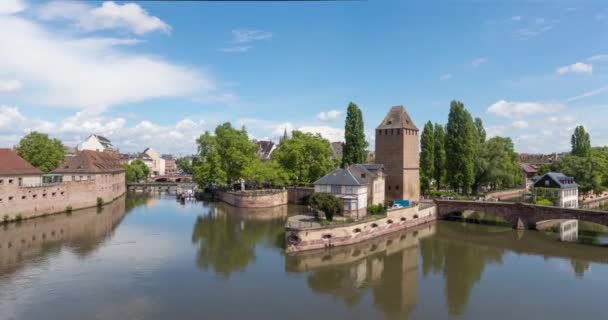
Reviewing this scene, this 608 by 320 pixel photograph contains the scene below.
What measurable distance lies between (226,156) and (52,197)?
22.6 m

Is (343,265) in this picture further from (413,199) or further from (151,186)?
(151,186)

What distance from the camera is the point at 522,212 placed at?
38.2 m

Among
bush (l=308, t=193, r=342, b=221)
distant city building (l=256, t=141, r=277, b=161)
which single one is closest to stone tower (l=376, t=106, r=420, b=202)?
bush (l=308, t=193, r=342, b=221)

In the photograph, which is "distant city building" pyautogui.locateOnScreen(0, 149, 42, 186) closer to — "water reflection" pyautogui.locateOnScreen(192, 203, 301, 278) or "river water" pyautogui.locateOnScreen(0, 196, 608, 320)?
"river water" pyautogui.locateOnScreen(0, 196, 608, 320)

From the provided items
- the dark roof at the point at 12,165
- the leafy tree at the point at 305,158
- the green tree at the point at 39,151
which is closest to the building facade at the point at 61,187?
the dark roof at the point at 12,165

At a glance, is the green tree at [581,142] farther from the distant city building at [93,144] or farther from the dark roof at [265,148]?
the distant city building at [93,144]

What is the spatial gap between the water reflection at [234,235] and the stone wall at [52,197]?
14.2 m

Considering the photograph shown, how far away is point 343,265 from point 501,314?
10347mm

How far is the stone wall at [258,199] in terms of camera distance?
53281 mm

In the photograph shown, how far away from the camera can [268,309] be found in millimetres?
18922

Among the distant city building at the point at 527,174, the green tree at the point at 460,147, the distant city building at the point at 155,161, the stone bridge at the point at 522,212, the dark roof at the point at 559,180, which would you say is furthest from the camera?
the distant city building at the point at 155,161

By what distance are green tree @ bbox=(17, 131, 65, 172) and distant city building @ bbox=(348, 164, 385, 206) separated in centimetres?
3940

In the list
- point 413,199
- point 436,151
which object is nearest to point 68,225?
point 413,199

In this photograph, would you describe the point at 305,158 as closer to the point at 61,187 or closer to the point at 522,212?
the point at 522,212
